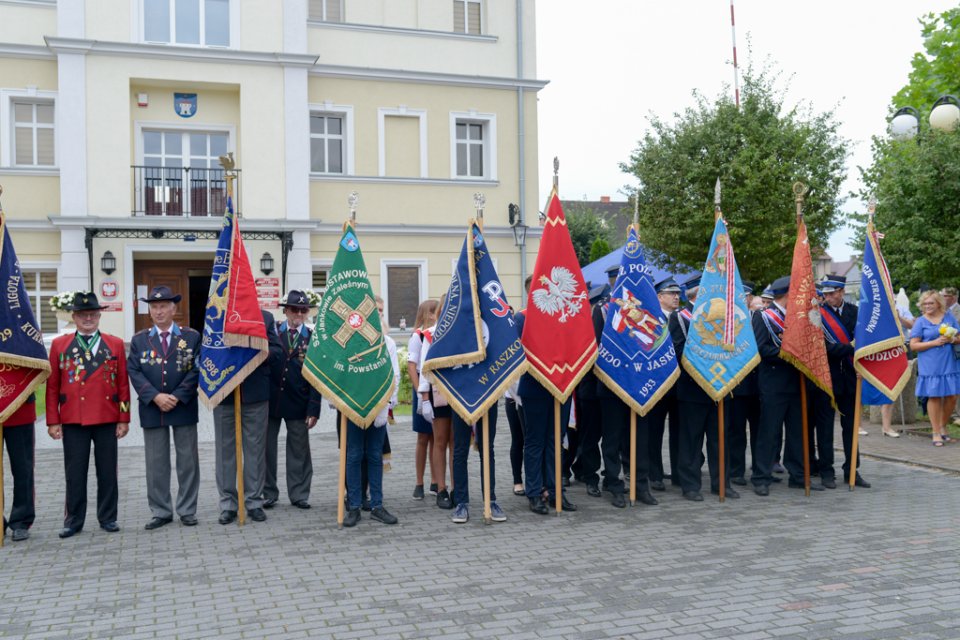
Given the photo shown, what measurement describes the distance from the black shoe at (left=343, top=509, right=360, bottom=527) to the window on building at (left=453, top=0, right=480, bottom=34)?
16863 mm

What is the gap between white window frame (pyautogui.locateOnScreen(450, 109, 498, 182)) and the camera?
21.2 meters

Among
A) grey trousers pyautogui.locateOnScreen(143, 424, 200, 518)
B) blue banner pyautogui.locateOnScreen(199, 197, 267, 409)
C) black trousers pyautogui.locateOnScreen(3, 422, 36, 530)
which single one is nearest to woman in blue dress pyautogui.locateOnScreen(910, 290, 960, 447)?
blue banner pyautogui.locateOnScreen(199, 197, 267, 409)

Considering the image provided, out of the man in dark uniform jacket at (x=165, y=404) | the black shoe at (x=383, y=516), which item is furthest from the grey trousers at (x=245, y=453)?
the black shoe at (x=383, y=516)

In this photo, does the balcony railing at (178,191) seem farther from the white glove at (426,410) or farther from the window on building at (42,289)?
the white glove at (426,410)

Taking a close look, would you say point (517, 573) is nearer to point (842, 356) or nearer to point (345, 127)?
point (842, 356)

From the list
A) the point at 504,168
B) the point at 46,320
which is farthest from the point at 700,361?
the point at 46,320

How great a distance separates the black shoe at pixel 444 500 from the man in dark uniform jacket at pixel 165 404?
213 cm

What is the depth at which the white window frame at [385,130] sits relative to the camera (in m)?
20.6

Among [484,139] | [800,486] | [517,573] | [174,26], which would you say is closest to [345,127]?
[484,139]

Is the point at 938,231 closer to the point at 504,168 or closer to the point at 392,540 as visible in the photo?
the point at 392,540

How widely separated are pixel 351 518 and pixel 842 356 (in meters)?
5.11

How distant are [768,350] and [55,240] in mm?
15973

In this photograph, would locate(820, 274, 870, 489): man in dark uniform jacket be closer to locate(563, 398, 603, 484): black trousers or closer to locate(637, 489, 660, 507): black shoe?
locate(637, 489, 660, 507): black shoe

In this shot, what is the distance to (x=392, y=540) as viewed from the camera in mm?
6715
